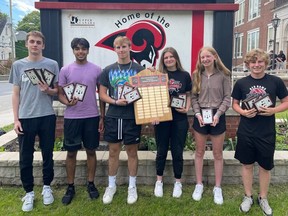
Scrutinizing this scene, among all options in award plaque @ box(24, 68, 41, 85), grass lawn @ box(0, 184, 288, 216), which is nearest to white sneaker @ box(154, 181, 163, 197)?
grass lawn @ box(0, 184, 288, 216)

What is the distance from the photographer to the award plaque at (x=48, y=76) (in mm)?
2978

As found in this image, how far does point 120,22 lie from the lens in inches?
171

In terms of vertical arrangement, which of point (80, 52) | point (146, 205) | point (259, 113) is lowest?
point (146, 205)

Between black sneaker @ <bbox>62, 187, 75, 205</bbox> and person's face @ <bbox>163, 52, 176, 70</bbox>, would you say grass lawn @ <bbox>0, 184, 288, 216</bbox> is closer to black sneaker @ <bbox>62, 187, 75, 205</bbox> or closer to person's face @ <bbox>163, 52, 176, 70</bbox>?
black sneaker @ <bbox>62, 187, 75, 205</bbox>

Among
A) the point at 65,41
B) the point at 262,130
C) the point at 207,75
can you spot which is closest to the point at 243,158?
the point at 262,130

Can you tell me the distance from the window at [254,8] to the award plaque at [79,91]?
98.0ft

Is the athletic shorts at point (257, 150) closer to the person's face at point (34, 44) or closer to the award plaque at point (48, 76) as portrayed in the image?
the award plaque at point (48, 76)

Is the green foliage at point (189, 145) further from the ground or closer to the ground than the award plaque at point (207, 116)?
closer to the ground

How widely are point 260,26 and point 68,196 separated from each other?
2906 centimetres

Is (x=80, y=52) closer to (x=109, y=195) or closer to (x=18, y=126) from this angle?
(x=18, y=126)

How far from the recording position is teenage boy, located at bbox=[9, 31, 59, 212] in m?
3.01

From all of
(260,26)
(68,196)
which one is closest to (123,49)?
(68,196)

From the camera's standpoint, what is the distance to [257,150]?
117 inches

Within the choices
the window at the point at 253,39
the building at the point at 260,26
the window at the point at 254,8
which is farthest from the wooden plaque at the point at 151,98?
the window at the point at 254,8
